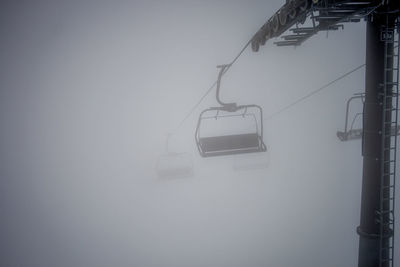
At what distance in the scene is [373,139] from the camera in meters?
3.09

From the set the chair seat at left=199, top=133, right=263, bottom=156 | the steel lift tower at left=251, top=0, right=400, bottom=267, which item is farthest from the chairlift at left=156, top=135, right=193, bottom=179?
the steel lift tower at left=251, top=0, right=400, bottom=267

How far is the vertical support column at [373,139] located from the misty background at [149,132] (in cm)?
201

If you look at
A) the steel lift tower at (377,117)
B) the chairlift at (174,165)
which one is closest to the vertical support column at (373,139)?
the steel lift tower at (377,117)

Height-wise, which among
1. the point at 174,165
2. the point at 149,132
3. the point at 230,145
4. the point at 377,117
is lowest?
the point at 174,165

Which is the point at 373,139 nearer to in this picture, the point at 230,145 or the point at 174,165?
the point at 230,145

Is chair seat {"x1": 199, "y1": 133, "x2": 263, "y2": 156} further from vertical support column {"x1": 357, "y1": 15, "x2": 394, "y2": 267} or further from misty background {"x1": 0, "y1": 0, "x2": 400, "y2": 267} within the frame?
misty background {"x1": 0, "y1": 0, "x2": 400, "y2": 267}

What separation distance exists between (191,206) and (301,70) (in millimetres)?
3147

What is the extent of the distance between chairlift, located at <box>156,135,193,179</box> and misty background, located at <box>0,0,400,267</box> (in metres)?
0.10

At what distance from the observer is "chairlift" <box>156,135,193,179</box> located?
4859mm

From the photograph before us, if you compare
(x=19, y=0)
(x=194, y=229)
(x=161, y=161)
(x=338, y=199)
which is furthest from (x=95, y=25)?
(x=338, y=199)

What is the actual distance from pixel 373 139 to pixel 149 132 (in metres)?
3.22

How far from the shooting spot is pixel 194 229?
530cm

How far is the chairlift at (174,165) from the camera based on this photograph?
4.86 meters

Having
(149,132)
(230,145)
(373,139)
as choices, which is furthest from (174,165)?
(373,139)
